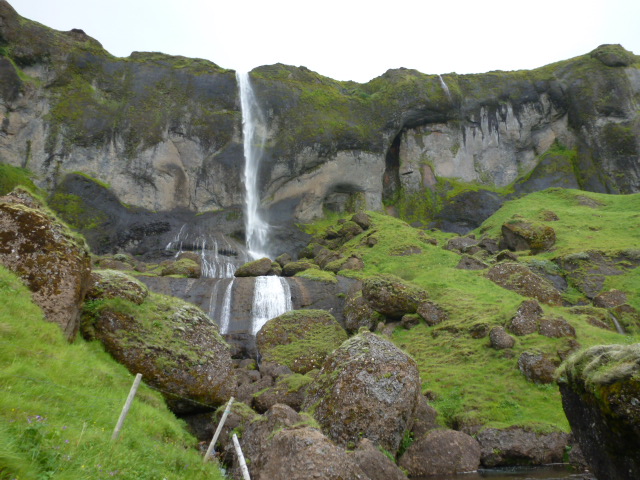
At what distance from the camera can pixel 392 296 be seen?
24766mm

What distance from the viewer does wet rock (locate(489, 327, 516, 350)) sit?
1881 cm

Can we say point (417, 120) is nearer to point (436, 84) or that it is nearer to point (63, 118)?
point (436, 84)

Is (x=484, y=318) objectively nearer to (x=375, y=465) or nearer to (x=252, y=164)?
(x=375, y=465)

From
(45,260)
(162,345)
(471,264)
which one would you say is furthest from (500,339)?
(45,260)

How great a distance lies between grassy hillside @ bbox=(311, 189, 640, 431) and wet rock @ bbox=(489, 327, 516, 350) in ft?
0.89

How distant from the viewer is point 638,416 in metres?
7.20

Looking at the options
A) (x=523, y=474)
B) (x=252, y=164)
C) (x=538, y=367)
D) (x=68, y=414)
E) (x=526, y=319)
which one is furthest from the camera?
(x=252, y=164)

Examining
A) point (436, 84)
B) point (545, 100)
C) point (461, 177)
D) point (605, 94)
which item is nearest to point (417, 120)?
point (436, 84)

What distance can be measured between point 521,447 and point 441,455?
278cm

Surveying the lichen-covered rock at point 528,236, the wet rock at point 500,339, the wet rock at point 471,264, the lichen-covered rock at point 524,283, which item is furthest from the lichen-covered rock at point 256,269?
the lichen-covered rock at point 528,236

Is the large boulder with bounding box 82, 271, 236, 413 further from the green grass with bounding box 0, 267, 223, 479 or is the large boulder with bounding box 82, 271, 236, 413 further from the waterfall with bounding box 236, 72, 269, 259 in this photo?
the waterfall with bounding box 236, 72, 269, 259

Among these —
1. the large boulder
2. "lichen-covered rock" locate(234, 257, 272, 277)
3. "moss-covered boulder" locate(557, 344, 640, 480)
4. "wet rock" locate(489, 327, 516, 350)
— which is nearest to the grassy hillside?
"wet rock" locate(489, 327, 516, 350)

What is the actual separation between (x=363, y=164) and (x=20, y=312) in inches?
2026

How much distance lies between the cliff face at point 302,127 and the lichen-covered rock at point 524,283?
98.4 ft
